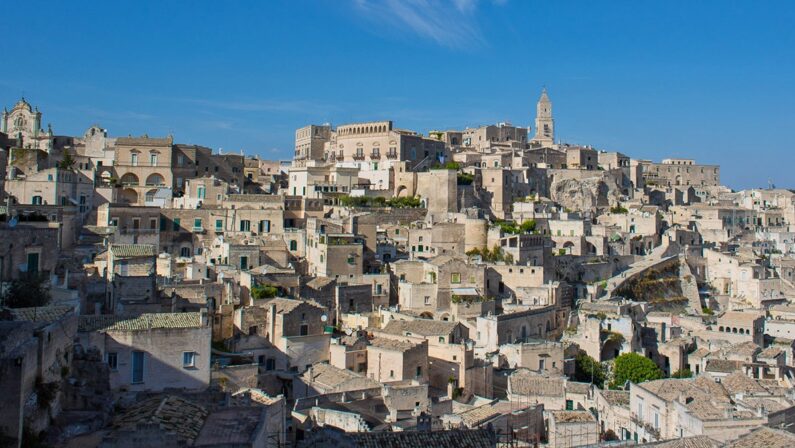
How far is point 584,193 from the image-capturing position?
56312mm

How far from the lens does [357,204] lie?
44844 mm

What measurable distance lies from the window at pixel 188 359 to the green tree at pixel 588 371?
703 inches

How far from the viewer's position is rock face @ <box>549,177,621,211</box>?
184ft

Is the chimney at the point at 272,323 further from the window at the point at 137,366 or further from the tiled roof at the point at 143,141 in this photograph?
the tiled roof at the point at 143,141

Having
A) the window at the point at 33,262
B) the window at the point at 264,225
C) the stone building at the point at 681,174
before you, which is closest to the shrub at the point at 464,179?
the window at the point at 264,225

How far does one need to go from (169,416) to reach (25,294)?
803 cm

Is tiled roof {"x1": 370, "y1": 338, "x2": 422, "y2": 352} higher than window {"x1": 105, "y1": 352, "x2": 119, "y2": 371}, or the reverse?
window {"x1": 105, "y1": 352, "x2": 119, "y2": 371}

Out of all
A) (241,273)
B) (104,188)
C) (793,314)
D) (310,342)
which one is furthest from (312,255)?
(793,314)

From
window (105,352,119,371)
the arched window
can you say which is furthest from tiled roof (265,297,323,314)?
the arched window

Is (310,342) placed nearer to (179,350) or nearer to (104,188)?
(179,350)

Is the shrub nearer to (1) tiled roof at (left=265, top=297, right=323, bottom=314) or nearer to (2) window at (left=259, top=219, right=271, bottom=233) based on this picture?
(2) window at (left=259, top=219, right=271, bottom=233)

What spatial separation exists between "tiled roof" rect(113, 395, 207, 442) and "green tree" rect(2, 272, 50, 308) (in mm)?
5979

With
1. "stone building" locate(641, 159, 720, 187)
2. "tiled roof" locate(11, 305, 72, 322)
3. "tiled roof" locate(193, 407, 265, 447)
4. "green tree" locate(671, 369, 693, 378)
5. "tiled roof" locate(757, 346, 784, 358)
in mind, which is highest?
"stone building" locate(641, 159, 720, 187)

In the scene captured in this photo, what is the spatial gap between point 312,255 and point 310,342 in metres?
9.59
